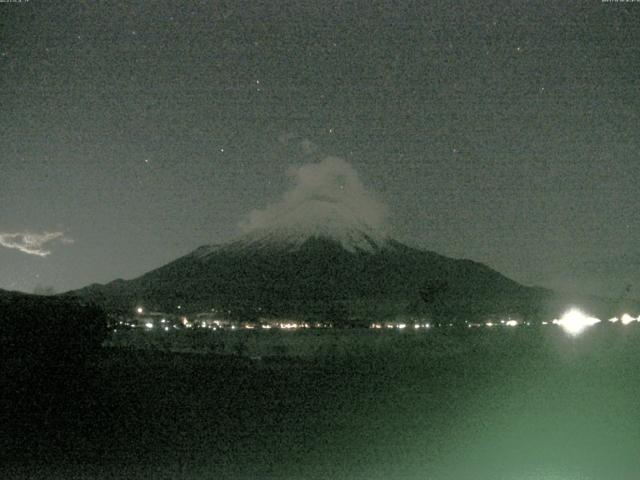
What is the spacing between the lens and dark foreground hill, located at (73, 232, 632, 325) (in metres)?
105

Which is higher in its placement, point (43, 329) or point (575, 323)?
point (575, 323)

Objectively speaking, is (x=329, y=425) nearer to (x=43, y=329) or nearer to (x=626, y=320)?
(x=43, y=329)

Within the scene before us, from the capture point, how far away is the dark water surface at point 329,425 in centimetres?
1107

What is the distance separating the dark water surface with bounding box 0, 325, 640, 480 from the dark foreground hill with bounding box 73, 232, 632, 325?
71.5 meters

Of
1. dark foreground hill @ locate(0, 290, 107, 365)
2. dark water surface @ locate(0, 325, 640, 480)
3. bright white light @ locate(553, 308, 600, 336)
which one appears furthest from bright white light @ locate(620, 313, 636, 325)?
dark foreground hill @ locate(0, 290, 107, 365)

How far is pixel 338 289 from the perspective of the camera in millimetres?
136000

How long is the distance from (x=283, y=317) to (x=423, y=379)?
265 ft

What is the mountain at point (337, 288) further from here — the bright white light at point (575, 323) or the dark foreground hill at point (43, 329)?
the dark foreground hill at point (43, 329)

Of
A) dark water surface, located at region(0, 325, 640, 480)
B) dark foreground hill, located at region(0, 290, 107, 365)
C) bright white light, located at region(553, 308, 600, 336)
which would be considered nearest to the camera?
dark water surface, located at region(0, 325, 640, 480)

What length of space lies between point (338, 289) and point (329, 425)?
122 metres

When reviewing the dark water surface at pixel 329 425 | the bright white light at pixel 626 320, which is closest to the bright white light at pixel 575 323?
the bright white light at pixel 626 320

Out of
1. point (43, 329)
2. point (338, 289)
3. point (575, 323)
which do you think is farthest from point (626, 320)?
point (43, 329)

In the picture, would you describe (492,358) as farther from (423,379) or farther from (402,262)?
(402,262)

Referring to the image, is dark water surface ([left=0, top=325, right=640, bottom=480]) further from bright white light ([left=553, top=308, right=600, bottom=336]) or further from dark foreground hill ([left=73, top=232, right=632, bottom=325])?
dark foreground hill ([left=73, top=232, right=632, bottom=325])
